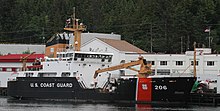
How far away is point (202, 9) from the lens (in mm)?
95625

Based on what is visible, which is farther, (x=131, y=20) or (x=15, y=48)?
(x=131, y=20)

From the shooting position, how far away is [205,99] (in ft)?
200

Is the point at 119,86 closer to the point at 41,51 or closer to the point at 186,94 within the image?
the point at 186,94

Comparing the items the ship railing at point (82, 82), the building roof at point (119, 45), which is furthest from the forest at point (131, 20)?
the ship railing at point (82, 82)

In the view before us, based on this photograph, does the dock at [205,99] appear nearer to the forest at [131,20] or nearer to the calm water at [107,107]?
the calm water at [107,107]

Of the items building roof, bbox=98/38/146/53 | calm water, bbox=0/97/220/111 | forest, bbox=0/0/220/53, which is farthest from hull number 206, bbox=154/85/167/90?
forest, bbox=0/0/220/53

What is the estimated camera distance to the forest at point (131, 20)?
9031 cm

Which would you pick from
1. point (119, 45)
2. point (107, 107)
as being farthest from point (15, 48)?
point (107, 107)

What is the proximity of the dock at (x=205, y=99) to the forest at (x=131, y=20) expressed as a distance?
64.6 ft

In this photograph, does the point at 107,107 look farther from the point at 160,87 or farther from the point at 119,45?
the point at 119,45

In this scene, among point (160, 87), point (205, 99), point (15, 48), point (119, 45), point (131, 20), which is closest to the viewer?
point (160, 87)

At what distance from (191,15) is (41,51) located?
22040 millimetres

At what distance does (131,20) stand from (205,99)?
4089 cm

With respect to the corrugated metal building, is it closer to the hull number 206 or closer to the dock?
the dock
